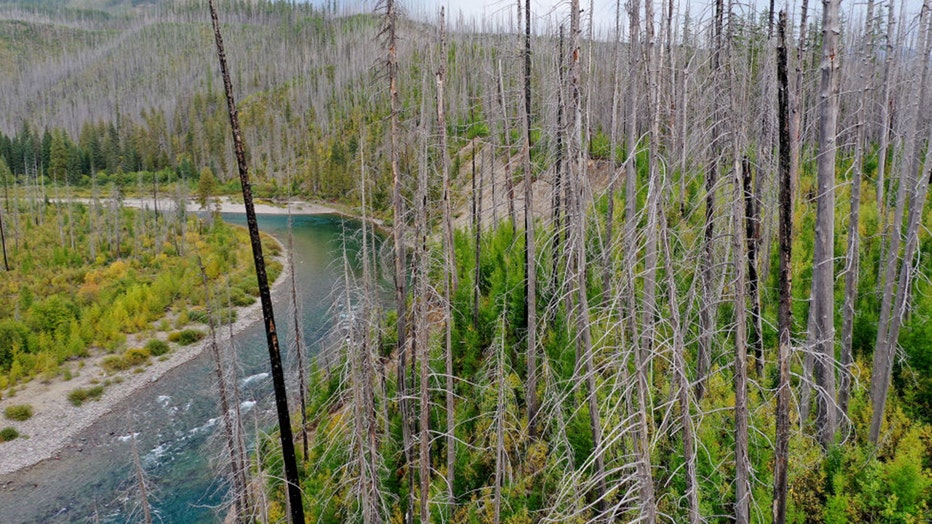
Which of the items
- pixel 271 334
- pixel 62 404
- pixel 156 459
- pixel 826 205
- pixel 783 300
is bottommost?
pixel 156 459

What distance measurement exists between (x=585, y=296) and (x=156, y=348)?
29.0 meters

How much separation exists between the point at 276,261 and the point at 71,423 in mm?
23367

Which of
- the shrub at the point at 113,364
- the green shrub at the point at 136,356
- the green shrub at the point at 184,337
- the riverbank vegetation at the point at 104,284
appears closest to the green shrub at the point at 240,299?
the riverbank vegetation at the point at 104,284

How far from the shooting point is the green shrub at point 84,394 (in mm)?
24781

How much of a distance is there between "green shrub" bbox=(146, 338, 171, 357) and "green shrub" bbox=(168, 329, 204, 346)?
0.98 m

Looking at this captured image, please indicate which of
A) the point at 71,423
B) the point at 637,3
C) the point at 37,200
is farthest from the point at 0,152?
the point at 637,3

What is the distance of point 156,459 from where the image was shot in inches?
792

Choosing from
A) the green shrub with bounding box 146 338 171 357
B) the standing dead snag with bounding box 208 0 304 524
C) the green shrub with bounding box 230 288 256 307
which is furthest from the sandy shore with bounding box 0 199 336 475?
the standing dead snag with bounding box 208 0 304 524

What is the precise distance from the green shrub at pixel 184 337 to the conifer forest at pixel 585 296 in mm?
303

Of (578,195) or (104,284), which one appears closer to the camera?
(578,195)

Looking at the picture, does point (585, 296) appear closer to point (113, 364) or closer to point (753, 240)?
point (753, 240)

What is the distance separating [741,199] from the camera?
523 cm

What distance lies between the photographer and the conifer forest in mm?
5926

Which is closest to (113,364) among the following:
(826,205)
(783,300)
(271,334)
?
(271,334)
